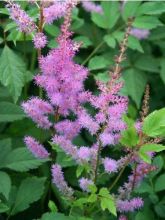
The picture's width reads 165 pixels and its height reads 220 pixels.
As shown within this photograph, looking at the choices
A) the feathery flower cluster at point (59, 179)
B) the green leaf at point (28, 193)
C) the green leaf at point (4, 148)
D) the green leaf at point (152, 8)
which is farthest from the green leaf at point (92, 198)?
the green leaf at point (152, 8)

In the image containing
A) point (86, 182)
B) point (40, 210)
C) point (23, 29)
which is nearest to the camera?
point (86, 182)

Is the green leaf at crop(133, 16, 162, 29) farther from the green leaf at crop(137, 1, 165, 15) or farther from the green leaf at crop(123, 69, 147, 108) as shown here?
the green leaf at crop(123, 69, 147, 108)

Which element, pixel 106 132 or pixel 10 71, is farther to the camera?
pixel 10 71

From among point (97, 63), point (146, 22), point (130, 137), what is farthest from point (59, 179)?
point (146, 22)

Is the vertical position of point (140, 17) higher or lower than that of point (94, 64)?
higher

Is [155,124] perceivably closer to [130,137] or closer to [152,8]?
[130,137]

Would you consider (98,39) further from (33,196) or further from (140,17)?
(33,196)

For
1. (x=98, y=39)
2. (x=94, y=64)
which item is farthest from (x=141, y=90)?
(x=98, y=39)

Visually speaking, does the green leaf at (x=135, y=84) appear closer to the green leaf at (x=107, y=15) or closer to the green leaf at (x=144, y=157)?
the green leaf at (x=107, y=15)
